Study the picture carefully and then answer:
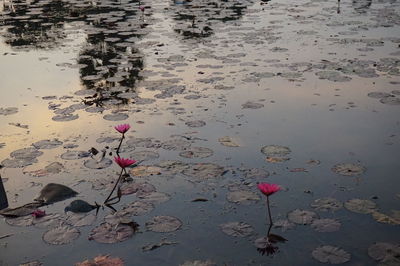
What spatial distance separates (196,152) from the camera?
4.11 m

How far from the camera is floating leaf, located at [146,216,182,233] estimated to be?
119 inches

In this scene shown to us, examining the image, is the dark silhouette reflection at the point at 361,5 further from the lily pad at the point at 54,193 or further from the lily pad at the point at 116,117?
the lily pad at the point at 54,193

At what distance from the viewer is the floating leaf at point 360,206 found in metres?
3.16

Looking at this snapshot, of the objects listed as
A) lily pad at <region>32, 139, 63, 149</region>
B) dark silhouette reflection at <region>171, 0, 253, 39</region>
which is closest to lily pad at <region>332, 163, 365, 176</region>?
lily pad at <region>32, 139, 63, 149</region>

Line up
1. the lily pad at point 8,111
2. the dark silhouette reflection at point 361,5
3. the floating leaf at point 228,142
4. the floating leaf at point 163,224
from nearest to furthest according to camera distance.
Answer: the floating leaf at point 163,224 < the floating leaf at point 228,142 < the lily pad at point 8,111 < the dark silhouette reflection at point 361,5

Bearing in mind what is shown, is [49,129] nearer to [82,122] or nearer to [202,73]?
[82,122]

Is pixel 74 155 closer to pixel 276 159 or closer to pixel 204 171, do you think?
pixel 204 171

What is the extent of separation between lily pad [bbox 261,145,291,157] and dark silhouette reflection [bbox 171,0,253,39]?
5.58 meters

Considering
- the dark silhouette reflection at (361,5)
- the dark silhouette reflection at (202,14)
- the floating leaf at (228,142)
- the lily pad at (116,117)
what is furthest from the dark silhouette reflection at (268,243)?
the dark silhouette reflection at (361,5)

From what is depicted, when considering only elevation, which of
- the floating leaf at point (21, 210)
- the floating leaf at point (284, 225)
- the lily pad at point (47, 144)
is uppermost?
the lily pad at point (47, 144)

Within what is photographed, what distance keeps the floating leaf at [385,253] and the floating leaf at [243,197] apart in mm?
953

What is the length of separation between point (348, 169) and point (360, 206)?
1.96ft

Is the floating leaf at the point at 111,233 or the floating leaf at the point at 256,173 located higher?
the floating leaf at the point at 256,173

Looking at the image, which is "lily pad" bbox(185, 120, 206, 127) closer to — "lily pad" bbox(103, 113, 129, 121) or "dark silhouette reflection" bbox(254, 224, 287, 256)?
"lily pad" bbox(103, 113, 129, 121)
